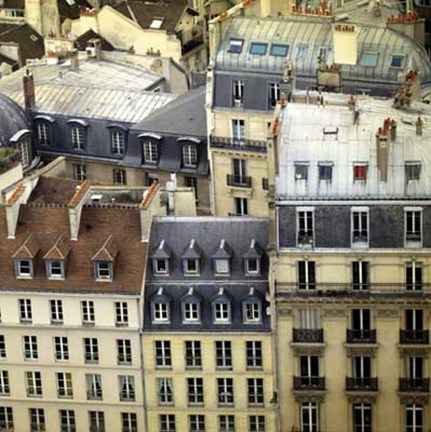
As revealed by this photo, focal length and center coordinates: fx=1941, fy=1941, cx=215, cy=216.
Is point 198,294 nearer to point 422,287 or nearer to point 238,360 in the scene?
point 238,360

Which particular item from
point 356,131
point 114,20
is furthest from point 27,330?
point 114,20

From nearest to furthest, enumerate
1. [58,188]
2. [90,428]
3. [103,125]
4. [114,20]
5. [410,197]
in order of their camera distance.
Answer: [410,197]
[90,428]
[58,188]
[103,125]
[114,20]

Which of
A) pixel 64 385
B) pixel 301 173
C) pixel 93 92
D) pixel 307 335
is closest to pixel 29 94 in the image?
pixel 93 92

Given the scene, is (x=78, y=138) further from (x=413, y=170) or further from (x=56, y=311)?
(x=413, y=170)

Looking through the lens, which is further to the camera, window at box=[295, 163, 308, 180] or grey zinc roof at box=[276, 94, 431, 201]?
window at box=[295, 163, 308, 180]

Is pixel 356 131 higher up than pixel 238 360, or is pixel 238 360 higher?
pixel 356 131

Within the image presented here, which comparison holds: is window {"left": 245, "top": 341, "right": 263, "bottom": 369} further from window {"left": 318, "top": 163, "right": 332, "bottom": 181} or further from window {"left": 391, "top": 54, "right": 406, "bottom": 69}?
window {"left": 391, "top": 54, "right": 406, "bottom": 69}

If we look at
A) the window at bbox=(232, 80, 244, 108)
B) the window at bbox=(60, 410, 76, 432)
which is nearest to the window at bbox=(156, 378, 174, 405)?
the window at bbox=(60, 410, 76, 432)
